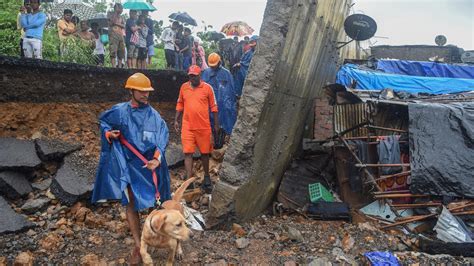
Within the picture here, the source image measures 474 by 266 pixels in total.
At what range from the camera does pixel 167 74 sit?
27.8ft

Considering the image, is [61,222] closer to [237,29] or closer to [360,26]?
[360,26]

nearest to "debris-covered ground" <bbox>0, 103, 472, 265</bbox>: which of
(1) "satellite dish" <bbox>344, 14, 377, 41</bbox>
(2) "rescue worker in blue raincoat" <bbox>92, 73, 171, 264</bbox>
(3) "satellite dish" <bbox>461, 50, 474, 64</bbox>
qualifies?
(2) "rescue worker in blue raincoat" <bbox>92, 73, 171, 264</bbox>

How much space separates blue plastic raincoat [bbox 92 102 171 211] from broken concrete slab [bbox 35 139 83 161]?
79.0 inches

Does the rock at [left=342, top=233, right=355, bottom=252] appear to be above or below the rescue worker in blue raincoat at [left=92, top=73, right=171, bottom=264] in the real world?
below

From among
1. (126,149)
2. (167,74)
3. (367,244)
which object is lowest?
(367,244)

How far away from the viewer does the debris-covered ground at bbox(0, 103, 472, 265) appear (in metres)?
4.06

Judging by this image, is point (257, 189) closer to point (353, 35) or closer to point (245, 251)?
point (245, 251)

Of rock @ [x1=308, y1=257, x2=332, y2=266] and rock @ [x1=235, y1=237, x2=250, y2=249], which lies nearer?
rock @ [x1=308, y1=257, x2=332, y2=266]

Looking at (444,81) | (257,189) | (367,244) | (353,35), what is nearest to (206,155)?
(257,189)

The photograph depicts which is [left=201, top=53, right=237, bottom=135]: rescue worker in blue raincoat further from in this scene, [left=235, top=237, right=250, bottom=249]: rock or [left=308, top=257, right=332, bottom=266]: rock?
[left=308, top=257, right=332, bottom=266]: rock

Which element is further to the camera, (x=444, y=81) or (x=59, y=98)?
(x=444, y=81)

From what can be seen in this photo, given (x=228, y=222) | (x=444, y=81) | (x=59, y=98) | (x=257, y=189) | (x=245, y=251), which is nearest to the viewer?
(x=245, y=251)

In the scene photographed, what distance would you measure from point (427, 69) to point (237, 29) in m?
6.67

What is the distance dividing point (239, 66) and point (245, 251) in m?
5.02
